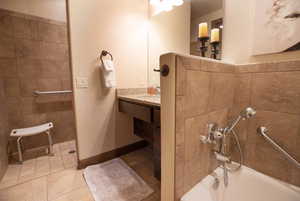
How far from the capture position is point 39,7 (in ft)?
6.84

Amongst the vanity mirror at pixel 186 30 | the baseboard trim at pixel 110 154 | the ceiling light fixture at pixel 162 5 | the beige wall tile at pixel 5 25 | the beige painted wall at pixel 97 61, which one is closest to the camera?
the vanity mirror at pixel 186 30

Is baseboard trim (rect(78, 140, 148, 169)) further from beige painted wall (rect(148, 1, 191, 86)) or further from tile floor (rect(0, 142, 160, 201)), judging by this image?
beige painted wall (rect(148, 1, 191, 86))

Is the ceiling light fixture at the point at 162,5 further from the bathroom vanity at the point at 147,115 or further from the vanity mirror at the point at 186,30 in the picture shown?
the bathroom vanity at the point at 147,115

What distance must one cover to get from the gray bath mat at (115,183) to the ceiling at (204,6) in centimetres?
190

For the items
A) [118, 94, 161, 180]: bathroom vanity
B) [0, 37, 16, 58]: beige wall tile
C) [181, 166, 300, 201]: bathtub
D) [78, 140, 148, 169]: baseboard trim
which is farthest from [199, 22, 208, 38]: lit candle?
[0, 37, 16, 58]: beige wall tile

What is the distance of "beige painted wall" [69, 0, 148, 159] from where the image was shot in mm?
1532

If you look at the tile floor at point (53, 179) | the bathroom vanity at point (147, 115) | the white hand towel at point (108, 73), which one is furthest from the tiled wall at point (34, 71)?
the bathroom vanity at point (147, 115)

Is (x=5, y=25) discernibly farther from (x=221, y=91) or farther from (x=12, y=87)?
(x=221, y=91)

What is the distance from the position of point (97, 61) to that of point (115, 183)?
1.34 metres

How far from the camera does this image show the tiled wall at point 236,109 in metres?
0.82

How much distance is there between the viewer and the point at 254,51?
1134 mm

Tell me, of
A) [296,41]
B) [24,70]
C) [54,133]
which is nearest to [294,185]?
[296,41]

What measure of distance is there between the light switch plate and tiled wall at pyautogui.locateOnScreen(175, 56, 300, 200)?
1216 mm

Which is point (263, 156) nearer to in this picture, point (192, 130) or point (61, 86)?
point (192, 130)
